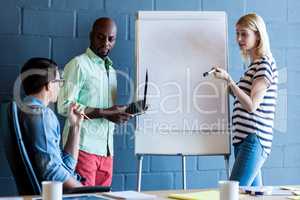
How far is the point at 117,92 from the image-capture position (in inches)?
130

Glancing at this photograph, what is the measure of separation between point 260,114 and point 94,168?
38.8 inches

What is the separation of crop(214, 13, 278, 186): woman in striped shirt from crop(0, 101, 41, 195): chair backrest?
120 cm

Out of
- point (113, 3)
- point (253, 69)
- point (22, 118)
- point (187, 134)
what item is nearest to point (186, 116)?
point (187, 134)

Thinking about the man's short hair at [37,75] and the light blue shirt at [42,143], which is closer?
the light blue shirt at [42,143]

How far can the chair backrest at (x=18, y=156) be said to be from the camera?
205 cm

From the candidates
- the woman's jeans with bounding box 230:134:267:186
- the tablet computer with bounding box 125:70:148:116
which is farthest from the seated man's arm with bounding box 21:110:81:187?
the woman's jeans with bounding box 230:134:267:186

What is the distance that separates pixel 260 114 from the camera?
288 cm

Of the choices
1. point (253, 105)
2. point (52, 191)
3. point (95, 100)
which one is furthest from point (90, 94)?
point (52, 191)

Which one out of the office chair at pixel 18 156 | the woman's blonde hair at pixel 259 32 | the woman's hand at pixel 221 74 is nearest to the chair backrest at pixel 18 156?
the office chair at pixel 18 156

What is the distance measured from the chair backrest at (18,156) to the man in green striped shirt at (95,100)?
0.87 m

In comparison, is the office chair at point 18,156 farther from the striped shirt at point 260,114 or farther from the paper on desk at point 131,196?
the striped shirt at point 260,114

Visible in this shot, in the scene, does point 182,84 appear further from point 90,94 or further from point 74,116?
point 74,116

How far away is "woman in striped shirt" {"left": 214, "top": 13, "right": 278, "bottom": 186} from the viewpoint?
281 centimetres

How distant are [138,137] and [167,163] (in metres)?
0.40
